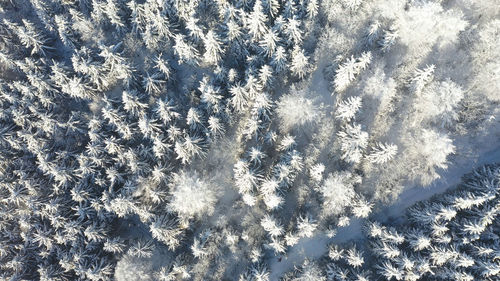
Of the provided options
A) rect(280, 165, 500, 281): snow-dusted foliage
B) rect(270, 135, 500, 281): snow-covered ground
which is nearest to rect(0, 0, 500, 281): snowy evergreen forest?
rect(270, 135, 500, 281): snow-covered ground

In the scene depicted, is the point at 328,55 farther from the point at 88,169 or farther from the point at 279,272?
the point at 88,169

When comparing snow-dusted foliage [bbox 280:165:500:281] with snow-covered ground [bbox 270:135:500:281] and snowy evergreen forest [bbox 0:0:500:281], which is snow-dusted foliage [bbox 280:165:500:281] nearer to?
snowy evergreen forest [bbox 0:0:500:281]

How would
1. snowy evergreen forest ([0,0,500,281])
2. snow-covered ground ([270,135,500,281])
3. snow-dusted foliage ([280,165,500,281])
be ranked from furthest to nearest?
snow-covered ground ([270,135,500,281]), snowy evergreen forest ([0,0,500,281]), snow-dusted foliage ([280,165,500,281])

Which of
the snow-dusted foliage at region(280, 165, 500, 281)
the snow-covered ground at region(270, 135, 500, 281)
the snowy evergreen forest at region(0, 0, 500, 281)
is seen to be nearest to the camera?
the snow-dusted foliage at region(280, 165, 500, 281)

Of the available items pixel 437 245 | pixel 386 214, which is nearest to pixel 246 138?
pixel 386 214

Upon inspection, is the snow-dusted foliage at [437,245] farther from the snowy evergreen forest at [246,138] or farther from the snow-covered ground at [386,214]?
the snow-covered ground at [386,214]

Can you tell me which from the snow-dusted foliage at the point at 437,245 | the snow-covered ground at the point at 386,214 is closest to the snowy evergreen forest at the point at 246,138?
the snow-covered ground at the point at 386,214

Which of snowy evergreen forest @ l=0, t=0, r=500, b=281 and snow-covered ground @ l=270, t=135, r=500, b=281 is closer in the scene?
snowy evergreen forest @ l=0, t=0, r=500, b=281

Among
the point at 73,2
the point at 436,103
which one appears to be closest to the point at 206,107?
the point at 73,2

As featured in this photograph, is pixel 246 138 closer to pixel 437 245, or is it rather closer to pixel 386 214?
pixel 386 214
